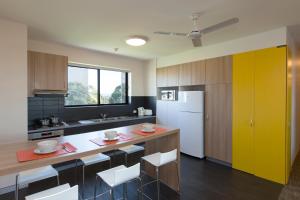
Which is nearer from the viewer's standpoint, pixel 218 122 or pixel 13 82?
pixel 13 82

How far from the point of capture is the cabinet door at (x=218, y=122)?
134 inches

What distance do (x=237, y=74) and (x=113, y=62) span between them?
3.00 metres

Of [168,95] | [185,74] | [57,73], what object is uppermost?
[185,74]

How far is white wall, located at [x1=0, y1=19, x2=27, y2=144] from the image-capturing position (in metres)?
2.48

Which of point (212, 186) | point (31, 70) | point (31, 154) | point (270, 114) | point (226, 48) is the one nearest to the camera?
point (31, 154)

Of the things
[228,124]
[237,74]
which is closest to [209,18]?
[237,74]

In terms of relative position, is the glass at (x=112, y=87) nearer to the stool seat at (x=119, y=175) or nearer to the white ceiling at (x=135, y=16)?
the white ceiling at (x=135, y=16)

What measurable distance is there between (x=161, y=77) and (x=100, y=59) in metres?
1.69

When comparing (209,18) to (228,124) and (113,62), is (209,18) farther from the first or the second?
(113,62)

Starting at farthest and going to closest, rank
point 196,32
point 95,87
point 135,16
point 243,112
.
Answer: point 95,87, point 243,112, point 135,16, point 196,32

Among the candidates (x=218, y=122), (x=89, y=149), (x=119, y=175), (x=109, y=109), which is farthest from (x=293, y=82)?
(x=109, y=109)

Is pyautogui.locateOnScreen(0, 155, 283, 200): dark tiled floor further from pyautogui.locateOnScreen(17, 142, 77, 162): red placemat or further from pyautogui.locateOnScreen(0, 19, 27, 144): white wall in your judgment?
pyautogui.locateOnScreen(17, 142, 77, 162): red placemat

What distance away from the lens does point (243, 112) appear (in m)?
3.15

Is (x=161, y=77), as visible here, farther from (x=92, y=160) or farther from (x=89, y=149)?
(x=89, y=149)
